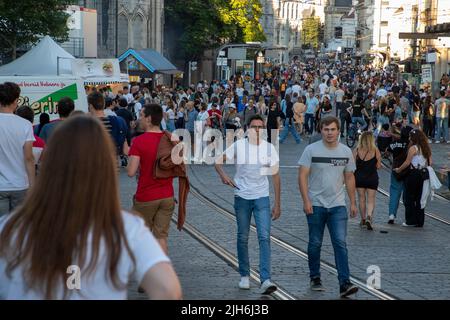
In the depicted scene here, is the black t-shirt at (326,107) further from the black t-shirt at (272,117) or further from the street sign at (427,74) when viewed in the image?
the street sign at (427,74)

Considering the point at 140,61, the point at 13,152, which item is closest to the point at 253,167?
the point at 13,152

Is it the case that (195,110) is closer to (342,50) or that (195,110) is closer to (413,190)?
(413,190)

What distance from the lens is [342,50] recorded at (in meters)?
173

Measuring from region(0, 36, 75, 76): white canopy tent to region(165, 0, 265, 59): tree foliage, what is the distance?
123ft

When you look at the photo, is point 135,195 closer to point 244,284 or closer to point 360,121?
point 244,284

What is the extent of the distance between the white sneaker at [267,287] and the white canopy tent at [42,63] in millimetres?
16572

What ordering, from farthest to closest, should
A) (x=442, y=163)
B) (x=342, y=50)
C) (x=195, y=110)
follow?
(x=342, y=50), (x=195, y=110), (x=442, y=163)

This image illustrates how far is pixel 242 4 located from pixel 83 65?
4272cm

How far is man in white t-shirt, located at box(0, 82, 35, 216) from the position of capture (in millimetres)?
8258

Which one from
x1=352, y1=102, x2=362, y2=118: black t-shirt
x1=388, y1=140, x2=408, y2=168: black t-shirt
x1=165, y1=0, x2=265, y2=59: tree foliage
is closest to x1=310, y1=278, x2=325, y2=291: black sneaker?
x1=388, y1=140, x2=408, y2=168: black t-shirt

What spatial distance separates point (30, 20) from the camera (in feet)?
100

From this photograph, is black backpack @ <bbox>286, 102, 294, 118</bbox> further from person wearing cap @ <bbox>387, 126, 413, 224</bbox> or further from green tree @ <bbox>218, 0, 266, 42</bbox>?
green tree @ <bbox>218, 0, 266, 42</bbox>
